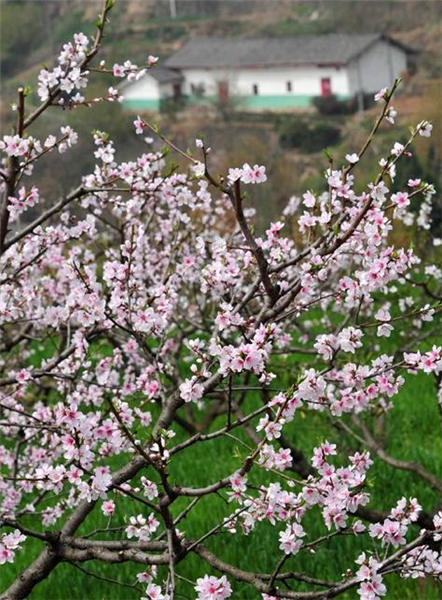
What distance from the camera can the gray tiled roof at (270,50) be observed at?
1172 inches

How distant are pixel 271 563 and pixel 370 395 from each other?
6.60ft

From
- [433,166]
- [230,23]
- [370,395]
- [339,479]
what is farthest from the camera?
[230,23]

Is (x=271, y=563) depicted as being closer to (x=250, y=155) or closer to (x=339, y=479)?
(x=339, y=479)

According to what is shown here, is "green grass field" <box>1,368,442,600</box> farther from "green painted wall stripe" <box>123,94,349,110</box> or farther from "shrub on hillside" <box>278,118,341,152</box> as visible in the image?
"green painted wall stripe" <box>123,94,349,110</box>

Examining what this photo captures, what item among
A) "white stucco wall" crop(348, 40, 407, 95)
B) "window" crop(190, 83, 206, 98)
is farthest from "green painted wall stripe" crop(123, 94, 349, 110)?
"white stucco wall" crop(348, 40, 407, 95)

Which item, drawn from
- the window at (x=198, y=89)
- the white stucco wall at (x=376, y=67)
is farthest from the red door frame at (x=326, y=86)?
the window at (x=198, y=89)

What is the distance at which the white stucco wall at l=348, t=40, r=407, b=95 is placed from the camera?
30.8 metres

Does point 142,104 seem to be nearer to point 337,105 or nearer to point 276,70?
point 276,70

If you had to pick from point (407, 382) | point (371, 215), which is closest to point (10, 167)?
point (371, 215)

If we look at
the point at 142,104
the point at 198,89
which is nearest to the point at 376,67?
the point at 198,89

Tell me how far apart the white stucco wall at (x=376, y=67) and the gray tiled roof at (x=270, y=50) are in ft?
1.47

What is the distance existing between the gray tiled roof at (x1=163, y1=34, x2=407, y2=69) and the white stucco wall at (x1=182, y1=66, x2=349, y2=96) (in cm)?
31

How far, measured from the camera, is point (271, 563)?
488 cm

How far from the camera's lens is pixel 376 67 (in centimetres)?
3150
